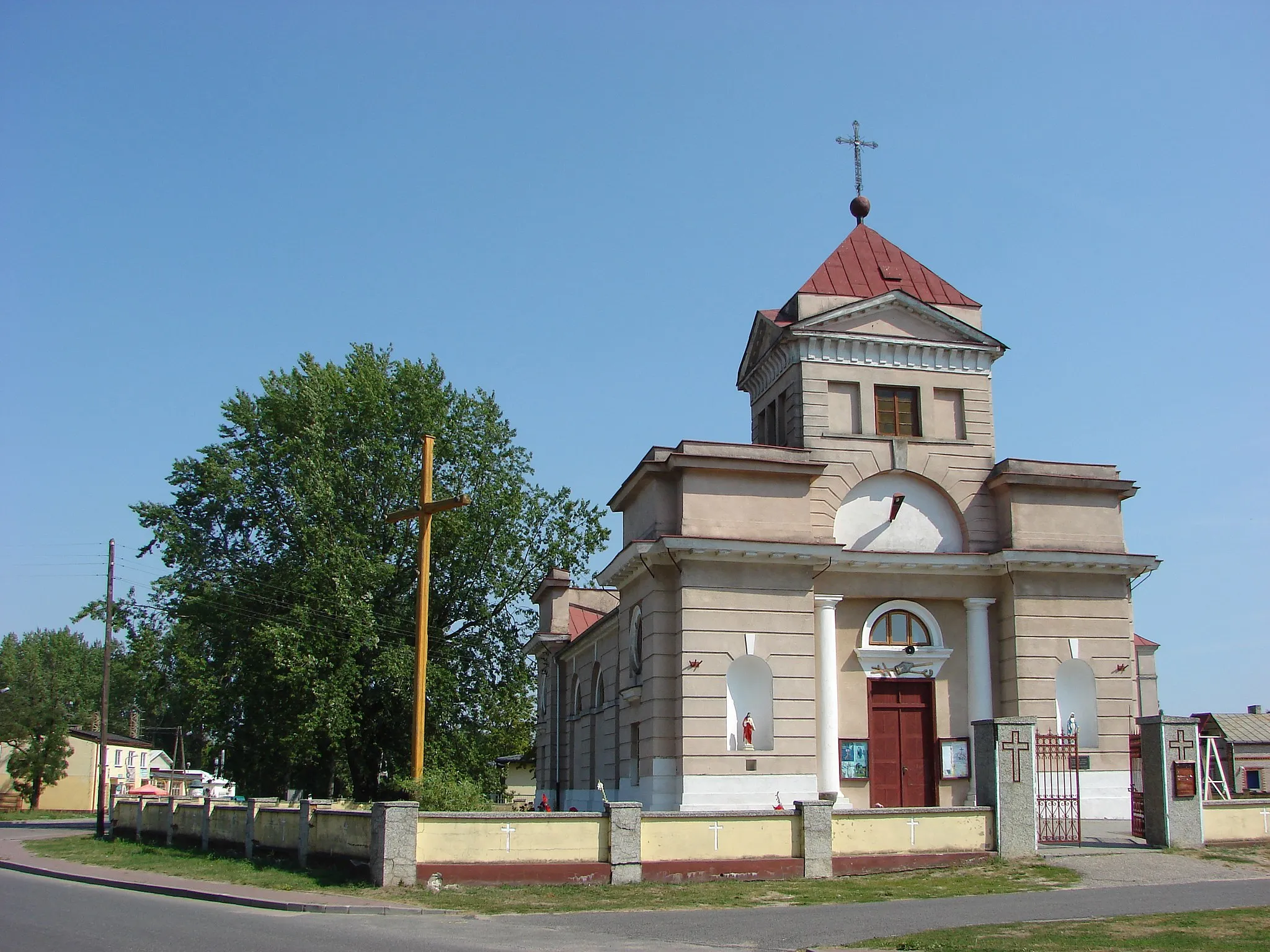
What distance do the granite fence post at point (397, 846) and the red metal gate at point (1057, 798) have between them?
1118cm

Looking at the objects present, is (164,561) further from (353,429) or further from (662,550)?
(662,550)

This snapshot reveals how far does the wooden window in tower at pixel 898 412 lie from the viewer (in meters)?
27.2

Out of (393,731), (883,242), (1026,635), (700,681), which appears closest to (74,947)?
(700,681)

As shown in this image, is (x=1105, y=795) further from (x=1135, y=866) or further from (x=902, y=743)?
(x=1135, y=866)

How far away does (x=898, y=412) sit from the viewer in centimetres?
2730

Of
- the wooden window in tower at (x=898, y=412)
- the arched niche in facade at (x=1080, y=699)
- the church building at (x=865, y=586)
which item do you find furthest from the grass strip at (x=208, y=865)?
the arched niche in facade at (x=1080, y=699)

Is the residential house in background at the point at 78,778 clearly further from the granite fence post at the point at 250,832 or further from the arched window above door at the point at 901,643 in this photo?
the arched window above door at the point at 901,643

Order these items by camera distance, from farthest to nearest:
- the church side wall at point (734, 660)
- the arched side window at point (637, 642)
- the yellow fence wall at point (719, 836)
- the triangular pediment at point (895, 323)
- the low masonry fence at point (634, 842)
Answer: the triangular pediment at point (895, 323) < the arched side window at point (637, 642) < the church side wall at point (734, 660) < the yellow fence wall at point (719, 836) < the low masonry fence at point (634, 842)

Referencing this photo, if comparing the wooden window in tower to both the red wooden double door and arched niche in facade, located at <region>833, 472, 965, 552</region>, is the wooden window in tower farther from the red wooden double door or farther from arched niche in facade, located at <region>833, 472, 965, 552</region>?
the red wooden double door

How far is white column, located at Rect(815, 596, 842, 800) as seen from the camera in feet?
81.7

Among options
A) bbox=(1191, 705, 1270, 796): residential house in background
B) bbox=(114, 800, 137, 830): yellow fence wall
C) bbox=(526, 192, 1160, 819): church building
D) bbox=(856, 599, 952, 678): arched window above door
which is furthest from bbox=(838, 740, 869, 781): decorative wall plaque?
bbox=(1191, 705, 1270, 796): residential house in background

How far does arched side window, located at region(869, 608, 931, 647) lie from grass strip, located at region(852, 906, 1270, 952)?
11.9 meters

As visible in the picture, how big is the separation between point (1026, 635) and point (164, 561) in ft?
90.9

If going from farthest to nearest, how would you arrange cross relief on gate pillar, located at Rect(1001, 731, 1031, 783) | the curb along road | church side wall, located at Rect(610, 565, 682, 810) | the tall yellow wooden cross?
church side wall, located at Rect(610, 565, 682, 810) < the tall yellow wooden cross < cross relief on gate pillar, located at Rect(1001, 731, 1031, 783) < the curb along road
